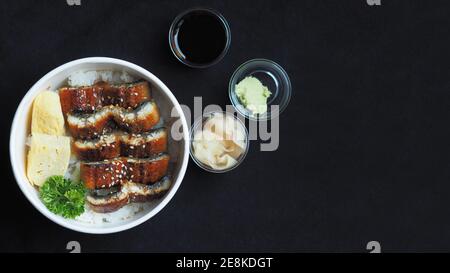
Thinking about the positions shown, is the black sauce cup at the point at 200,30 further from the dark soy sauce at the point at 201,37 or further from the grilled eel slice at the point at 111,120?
the grilled eel slice at the point at 111,120

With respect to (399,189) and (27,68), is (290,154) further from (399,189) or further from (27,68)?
(27,68)

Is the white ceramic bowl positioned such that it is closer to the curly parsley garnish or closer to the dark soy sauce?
the curly parsley garnish

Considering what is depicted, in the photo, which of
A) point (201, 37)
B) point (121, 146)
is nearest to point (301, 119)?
point (201, 37)

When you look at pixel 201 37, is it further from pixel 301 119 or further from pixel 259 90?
pixel 301 119

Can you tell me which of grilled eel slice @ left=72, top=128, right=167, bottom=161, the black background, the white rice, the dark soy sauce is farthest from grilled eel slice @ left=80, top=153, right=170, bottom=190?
the dark soy sauce

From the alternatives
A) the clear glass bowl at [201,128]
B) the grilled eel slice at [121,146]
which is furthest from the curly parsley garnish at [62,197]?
the clear glass bowl at [201,128]
